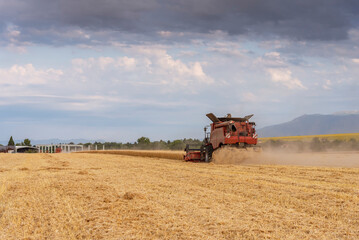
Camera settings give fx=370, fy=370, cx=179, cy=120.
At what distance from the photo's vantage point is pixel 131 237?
18.9 feet

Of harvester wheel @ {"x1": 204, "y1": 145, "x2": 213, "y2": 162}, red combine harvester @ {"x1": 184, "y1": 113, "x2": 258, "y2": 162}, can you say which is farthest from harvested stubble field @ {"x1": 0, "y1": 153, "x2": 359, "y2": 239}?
harvester wheel @ {"x1": 204, "y1": 145, "x2": 213, "y2": 162}

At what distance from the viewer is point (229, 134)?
76.2 ft

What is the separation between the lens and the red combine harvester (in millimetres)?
23266

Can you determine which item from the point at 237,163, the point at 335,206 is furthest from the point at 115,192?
the point at 237,163

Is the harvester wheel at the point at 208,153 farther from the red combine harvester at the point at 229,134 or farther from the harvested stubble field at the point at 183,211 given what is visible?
the harvested stubble field at the point at 183,211

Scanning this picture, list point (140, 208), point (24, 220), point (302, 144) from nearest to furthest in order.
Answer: point (24, 220), point (140, 208), point (302, 144)

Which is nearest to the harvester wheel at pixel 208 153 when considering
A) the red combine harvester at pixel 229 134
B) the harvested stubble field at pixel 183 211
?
the red combine harvester at pixel 229 134

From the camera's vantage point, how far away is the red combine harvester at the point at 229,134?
2327cm

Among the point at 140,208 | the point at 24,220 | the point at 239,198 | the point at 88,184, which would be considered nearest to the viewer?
the point at 24,220

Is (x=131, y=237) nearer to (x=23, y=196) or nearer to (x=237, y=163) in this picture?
(x=23, y=196)

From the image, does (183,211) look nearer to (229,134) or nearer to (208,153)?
(229,134)

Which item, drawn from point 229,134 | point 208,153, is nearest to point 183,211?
point 229,134

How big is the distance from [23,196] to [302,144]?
33.3 metres

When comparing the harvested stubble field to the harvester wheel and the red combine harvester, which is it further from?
the harvester wheel
